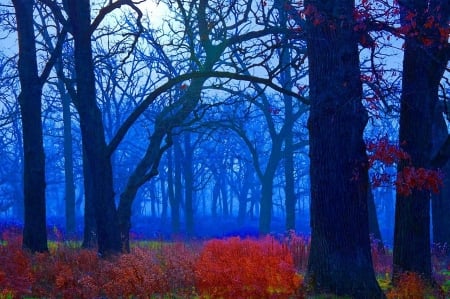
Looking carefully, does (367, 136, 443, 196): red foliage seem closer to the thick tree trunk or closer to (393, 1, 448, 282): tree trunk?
(393, 1, 448, 282): tree trunk

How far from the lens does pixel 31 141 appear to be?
12203mm

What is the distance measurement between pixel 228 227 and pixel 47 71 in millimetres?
29077

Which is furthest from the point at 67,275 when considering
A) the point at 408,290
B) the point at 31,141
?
the point at 31,141

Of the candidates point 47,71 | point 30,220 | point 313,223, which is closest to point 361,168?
point 313,223

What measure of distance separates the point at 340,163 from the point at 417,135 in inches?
88.3

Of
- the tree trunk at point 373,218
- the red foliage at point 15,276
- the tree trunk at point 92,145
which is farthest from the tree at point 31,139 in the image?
the tree trunk at point 373,218

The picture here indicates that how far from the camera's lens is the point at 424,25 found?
849 cm

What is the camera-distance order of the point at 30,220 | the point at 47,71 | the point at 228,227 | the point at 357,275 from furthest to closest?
1. the point at 228,227
2. the point at 47,71
3. the point at 30,220
4. the point at 357,275

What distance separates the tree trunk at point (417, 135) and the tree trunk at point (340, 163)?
1.74m

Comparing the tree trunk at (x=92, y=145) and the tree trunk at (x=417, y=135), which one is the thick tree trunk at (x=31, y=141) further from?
the tree trunk at (x=417, y=135)

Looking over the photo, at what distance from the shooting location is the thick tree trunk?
12133 millimetres

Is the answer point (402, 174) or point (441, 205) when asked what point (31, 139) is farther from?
point (441, 205)

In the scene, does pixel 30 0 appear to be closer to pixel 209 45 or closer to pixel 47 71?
pixel 47 71

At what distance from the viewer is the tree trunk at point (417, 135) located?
→ 9.06 metres
